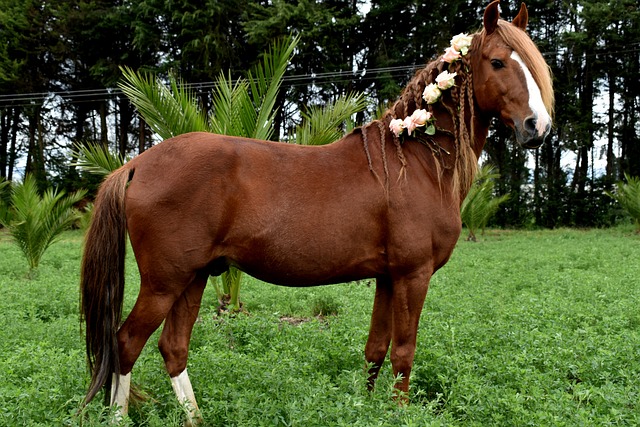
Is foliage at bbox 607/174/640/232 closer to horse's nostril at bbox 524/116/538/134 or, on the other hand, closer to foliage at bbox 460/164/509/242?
foliage at bbox 460/164/509/242

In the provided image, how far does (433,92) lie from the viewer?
322cm

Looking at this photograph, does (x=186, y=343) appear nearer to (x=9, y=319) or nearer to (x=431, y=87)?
(x=431, y=87)

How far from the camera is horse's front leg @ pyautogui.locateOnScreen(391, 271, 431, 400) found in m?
3.01

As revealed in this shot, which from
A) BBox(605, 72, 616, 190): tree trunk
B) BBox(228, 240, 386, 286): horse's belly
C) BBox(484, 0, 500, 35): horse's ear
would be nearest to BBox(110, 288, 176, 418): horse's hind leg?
BBox(228, 240, 386, 286): horse's belly

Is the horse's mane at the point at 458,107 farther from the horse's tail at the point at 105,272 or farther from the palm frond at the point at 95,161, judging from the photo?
the palm frond at the point at 95,161

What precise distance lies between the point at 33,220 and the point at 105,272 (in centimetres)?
785

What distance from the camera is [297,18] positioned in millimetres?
21812

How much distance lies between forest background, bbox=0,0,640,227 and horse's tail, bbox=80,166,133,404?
1844 cm

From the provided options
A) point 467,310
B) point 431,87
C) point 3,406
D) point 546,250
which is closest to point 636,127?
point 546,250

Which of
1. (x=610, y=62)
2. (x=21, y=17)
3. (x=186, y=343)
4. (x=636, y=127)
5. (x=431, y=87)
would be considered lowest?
(x=186, y=343)

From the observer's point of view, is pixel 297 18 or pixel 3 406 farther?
pixel 297 18

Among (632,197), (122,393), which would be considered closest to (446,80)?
(122,393)

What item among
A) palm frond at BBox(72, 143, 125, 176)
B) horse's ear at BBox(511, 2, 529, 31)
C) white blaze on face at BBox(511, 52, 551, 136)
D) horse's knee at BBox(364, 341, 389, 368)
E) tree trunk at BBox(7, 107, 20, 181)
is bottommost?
horse's knee at BBox(364, 341, 389, 368)

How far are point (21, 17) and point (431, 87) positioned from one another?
93.2ft
